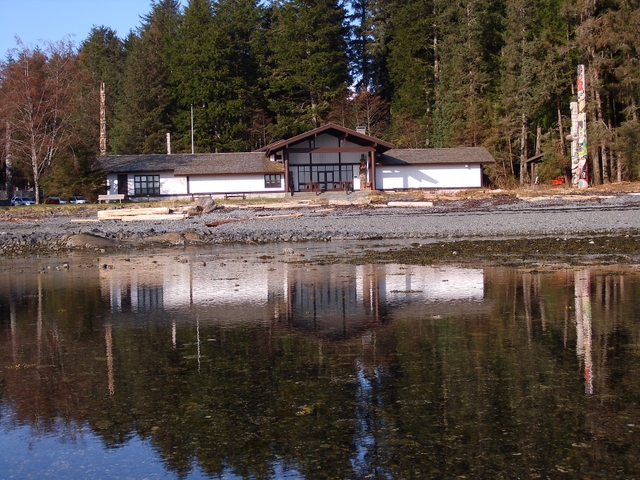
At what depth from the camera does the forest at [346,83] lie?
48.2 m

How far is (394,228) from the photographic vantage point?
2319cm

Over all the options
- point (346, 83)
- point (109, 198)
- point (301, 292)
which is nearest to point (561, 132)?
point (346, 83)

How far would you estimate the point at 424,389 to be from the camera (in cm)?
569

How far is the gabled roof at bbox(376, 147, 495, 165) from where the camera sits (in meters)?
53.8

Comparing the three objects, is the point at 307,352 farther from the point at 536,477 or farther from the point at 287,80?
the point at 287,80

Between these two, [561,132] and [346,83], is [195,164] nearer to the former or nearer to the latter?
[346,83]

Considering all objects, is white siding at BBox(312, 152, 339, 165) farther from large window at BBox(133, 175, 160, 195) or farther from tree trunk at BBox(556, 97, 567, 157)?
tree trunk at BBox(556, 97, 567, 157)

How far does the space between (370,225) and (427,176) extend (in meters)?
30.3

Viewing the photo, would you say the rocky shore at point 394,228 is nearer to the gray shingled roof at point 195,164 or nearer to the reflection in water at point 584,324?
the reflection in water at point 584,324

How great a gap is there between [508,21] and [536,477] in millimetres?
57731

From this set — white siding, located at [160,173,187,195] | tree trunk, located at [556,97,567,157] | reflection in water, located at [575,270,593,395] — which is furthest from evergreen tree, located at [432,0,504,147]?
reflection in water, located at [575,270,593,395]

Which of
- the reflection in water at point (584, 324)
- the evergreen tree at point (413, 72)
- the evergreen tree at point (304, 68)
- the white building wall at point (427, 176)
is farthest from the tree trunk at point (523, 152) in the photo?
the reflection in water at point (584, 324)

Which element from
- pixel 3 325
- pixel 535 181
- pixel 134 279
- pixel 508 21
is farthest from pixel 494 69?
pixel 3 325

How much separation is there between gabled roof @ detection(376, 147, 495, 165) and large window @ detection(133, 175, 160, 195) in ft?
52.8
